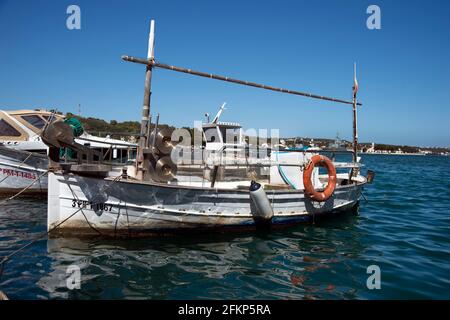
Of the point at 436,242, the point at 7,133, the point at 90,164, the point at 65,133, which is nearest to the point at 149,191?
the point at 90,164

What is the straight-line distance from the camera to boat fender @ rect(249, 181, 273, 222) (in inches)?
364

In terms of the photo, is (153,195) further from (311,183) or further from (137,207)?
(311,183)

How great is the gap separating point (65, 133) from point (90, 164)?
92cm

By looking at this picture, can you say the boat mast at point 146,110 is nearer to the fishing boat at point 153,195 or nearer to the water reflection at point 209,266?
the fishing boat at point 153,195

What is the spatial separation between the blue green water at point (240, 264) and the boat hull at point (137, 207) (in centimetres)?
35

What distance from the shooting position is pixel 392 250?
8.83m

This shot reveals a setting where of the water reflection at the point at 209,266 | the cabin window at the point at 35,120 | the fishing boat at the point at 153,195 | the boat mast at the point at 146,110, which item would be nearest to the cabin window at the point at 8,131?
the cabin window at the point at 35,120

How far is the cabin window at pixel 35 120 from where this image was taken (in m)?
16.7

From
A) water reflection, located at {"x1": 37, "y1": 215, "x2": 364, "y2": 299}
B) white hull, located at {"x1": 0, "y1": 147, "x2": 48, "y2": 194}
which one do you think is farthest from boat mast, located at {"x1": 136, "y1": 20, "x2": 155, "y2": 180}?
white hull, located at {"x1": 0, "y1": 147, "x2": 48, "y2": 194}

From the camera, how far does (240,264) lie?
758 cm

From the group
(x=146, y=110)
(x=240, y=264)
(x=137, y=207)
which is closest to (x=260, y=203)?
(x=240, y=264)

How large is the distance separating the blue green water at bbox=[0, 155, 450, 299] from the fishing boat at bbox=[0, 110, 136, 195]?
3.85 m

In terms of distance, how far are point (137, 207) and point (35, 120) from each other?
1160cm
